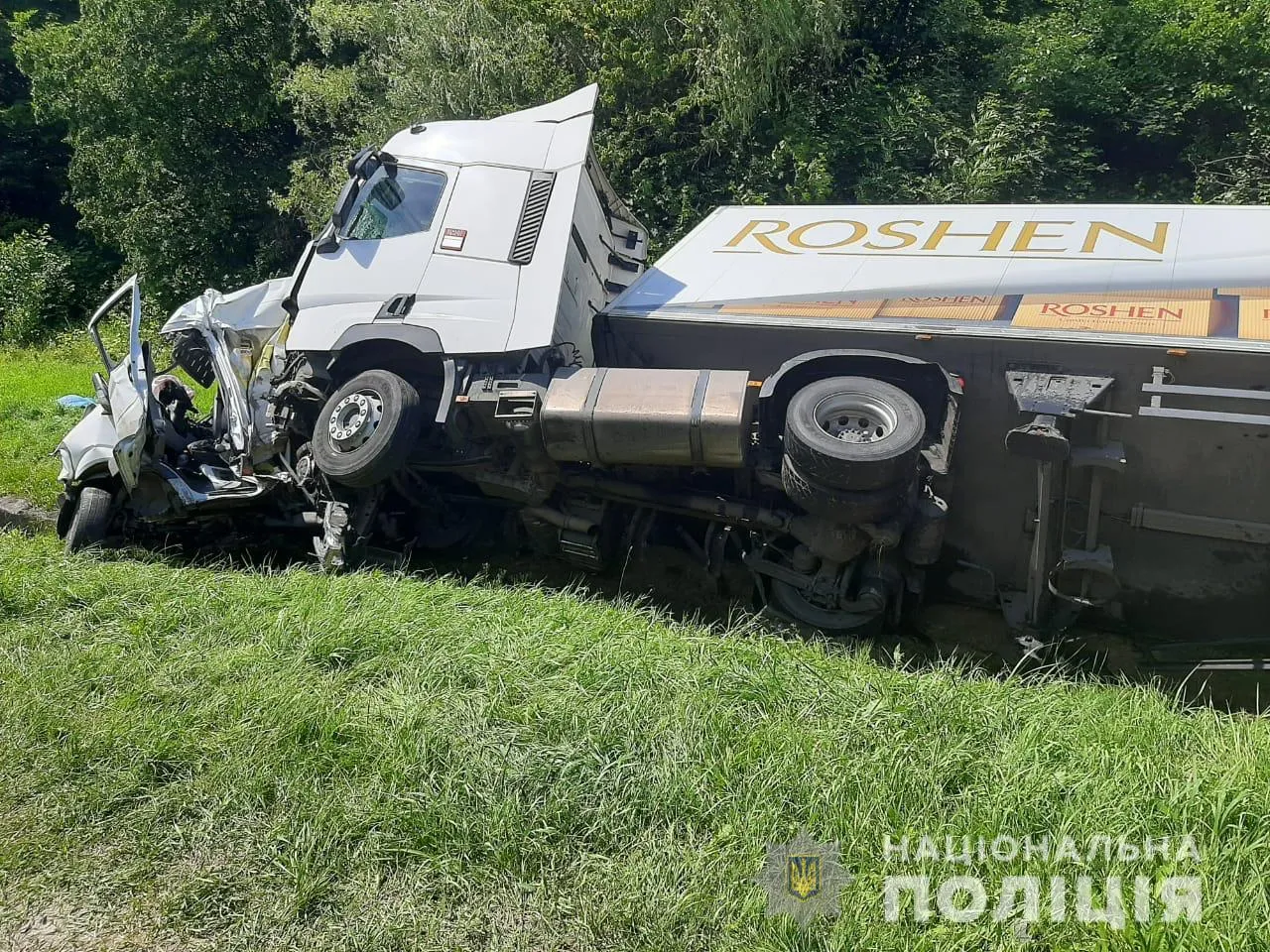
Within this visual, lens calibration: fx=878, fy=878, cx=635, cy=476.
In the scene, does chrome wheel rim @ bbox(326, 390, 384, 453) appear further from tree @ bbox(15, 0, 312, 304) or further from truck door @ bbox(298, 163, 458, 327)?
tree @ bbox(15, 0, 312, 304)

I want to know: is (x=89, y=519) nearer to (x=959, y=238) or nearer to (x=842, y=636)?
(x=842, y=636)

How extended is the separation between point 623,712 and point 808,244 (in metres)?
3.57

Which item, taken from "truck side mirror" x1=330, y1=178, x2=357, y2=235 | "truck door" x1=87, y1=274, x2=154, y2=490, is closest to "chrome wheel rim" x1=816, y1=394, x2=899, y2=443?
"truck side mirror" x1=330, y1=178, x2=357, y2=235

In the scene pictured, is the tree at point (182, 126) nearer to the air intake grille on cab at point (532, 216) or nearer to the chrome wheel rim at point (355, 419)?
the air intake grille on cab at point (532, 216)

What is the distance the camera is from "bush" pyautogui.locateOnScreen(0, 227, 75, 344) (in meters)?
16.5

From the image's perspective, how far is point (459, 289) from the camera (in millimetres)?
5473

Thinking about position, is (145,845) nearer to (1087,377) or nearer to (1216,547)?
(1087,377)

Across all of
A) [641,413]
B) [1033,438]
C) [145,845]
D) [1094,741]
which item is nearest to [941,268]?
[1033,438]

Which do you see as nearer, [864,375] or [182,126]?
[864,375]

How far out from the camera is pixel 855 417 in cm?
443

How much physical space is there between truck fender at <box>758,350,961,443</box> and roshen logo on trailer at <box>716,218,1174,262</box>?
110cm

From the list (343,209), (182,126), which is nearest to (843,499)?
(343,209)

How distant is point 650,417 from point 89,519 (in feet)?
13.0

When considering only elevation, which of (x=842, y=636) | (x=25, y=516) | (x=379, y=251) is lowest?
(x=25, y=516)
